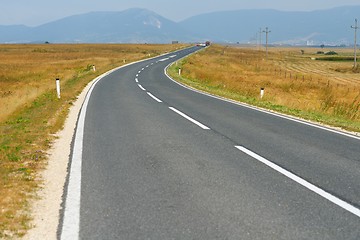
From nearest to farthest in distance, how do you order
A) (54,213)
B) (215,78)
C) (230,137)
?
(54,213) → (230,137) → (215,78)

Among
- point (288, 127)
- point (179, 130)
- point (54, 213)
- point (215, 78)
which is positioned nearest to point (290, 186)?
point (54, 213)

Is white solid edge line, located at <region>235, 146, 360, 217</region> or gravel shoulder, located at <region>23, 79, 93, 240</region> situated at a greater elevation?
gravel shoulder, located at <region>23, 79, 93, 240</region>

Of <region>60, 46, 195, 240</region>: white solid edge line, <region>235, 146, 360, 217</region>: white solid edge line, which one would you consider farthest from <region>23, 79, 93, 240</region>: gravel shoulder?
<region>235, 146, 360, 217</region>: white solid edge line

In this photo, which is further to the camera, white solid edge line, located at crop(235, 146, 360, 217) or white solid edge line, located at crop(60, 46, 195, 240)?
white solid edge line, located at crop(235, 146, 360, 217)

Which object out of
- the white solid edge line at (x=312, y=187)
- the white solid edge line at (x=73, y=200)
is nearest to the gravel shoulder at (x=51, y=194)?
the white solid edge line at (x=73, y=200)

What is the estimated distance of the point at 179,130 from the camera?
1013 cm

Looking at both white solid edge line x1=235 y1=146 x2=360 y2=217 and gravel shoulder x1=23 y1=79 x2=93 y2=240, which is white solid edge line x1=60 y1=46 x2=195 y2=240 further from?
white solid edge line x1=235 y1=146 x2=360 y2=217

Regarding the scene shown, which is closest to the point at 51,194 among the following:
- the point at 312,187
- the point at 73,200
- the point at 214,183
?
the point at 73,200

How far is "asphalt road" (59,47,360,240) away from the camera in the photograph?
4.27 metres

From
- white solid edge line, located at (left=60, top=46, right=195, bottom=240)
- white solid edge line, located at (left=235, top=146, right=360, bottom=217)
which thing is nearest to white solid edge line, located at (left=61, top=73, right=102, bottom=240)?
white solid edge line, located at (left=60, top=46, right=195, bottom=240)

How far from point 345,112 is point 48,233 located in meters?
17.1

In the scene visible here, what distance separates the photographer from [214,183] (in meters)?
5.80

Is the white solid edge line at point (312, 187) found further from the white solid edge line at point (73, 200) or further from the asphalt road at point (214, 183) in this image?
the white solid edge line at point (73, 200)

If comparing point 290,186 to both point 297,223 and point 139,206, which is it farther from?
point 139,206
